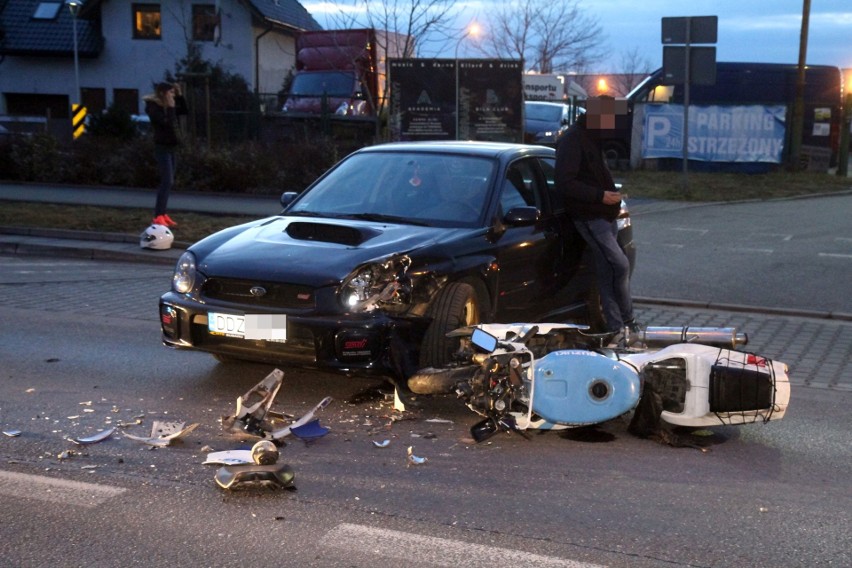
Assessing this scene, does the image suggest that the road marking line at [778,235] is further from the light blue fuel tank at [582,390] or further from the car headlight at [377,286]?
the light blue fuel tank at [582,390]

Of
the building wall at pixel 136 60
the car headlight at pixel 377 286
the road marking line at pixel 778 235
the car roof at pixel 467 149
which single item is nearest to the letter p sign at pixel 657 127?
the road marking line at pixel 778 235

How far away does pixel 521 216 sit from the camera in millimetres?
7125

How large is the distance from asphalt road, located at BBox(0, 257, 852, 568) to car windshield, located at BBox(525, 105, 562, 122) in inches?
824

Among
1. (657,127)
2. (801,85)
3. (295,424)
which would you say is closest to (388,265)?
(295,424)

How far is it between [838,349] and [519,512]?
15.2 feet

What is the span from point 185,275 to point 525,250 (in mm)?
2344

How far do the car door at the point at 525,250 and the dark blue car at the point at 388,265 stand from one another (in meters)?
0.01

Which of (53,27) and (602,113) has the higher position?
(53,27)

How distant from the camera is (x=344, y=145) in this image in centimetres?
2039

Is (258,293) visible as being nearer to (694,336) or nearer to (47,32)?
(694,336)

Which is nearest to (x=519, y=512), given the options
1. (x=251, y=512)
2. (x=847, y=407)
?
(x=251, y=512)

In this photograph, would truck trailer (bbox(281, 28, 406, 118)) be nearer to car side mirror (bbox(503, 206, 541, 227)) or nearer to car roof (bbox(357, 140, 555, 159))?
car roof (bbox(357, 140, 555, 159))

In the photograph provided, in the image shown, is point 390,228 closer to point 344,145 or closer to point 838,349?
point 838,349

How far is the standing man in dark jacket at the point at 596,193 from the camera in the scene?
24.7ft
